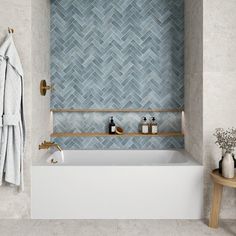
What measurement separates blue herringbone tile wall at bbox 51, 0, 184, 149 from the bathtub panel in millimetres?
1027

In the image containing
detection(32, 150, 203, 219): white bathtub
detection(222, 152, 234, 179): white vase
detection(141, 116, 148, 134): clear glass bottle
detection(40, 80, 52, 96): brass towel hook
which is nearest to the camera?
detection(222, 152, 234, 179): white vase

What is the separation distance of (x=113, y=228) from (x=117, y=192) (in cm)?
31

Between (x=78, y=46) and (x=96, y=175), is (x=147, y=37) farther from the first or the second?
(x=96, y=175)

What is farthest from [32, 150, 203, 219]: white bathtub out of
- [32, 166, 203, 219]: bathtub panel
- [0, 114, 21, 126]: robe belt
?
[0, 114, 21, 126]: robe belt

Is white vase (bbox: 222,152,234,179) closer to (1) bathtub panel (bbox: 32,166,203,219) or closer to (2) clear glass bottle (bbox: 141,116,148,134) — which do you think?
(1) bathtub panel (bbox: 32,166,203,219)

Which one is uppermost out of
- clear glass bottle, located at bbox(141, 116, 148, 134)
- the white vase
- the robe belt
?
the robe belt

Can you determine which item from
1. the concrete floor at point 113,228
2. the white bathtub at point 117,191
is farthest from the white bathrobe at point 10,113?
the concrete floor at point 113,228

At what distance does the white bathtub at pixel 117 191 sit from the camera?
Answer: 8.36 ft

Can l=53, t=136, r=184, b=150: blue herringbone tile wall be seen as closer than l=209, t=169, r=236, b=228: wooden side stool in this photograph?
No

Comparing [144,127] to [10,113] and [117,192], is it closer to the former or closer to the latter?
[117,192]

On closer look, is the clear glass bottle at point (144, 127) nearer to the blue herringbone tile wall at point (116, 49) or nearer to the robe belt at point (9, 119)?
the blue herringbone tile wall at point (116, 49)

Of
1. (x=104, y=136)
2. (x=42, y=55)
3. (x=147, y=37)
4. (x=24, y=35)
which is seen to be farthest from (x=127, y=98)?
(x=24, y=35)

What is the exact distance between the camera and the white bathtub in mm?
2547

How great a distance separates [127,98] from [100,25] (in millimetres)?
894
